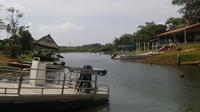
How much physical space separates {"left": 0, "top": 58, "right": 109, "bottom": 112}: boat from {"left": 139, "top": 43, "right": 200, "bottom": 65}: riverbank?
47.5 meters

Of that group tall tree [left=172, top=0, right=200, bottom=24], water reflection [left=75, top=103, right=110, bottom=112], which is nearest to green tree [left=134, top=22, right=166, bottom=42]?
tall tree [left=172, top=0, right=200, bottom=24]

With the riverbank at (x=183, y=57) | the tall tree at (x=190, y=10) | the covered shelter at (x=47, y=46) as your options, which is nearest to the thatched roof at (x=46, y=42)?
the covered shelter at (x=47, y=46)

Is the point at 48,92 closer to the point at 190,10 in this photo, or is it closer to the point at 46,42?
the point at 46,42

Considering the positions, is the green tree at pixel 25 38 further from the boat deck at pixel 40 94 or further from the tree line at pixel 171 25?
the boat deck at pixel 40 94

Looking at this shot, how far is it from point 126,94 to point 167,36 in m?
73.0

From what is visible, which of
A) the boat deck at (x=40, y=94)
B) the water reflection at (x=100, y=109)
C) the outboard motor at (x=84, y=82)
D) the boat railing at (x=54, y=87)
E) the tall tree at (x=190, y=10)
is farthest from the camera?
the tall tree at (x=190, y=10)

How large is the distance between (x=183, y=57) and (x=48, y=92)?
5496cm

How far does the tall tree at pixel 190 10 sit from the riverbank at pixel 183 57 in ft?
64.9

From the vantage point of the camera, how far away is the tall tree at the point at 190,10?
338 feet

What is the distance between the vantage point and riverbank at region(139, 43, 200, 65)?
7186cm

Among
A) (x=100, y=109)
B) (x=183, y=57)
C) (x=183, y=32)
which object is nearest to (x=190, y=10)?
(x=183, y=32)

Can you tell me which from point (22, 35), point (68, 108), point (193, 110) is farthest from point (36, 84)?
point (22, 35)

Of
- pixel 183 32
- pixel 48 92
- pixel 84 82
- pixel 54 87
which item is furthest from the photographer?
pixel 183 32

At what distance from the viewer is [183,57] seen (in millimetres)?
74500
